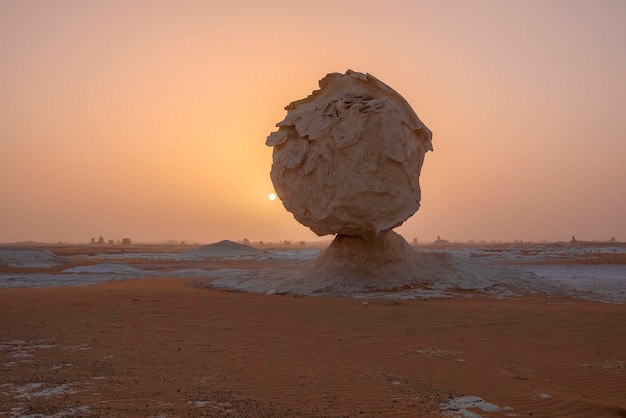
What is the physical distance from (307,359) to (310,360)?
9 centimetres

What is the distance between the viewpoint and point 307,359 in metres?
8.13

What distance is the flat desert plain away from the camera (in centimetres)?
575

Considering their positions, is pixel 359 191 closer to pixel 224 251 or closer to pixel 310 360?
pixel 310 360

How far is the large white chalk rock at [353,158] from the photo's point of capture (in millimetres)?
17391

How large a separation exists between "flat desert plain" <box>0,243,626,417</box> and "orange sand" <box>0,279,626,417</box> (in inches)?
1.0

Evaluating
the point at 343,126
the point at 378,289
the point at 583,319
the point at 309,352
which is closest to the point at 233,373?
the point at 309,352

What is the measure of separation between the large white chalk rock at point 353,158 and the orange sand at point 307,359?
423 cm

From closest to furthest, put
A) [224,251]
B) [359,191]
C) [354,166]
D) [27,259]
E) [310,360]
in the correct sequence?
[310,360], [359,191], [354,166], [27,259], [224,251]

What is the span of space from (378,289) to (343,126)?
5.85 m

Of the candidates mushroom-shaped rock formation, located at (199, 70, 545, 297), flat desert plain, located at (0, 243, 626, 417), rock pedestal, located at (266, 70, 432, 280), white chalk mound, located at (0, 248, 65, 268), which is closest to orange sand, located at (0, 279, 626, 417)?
flat desert plain, located at (0, 243, 626, 417)

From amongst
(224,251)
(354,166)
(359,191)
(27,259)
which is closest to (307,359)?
(359,191)

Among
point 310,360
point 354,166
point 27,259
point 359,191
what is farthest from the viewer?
point 27,259

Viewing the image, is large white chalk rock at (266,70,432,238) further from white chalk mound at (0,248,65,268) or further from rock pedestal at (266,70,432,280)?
white chalk mound at (0,248,65,268)

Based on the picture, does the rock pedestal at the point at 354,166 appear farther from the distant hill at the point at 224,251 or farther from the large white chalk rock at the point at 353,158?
the distant hill at the point at 224,251
